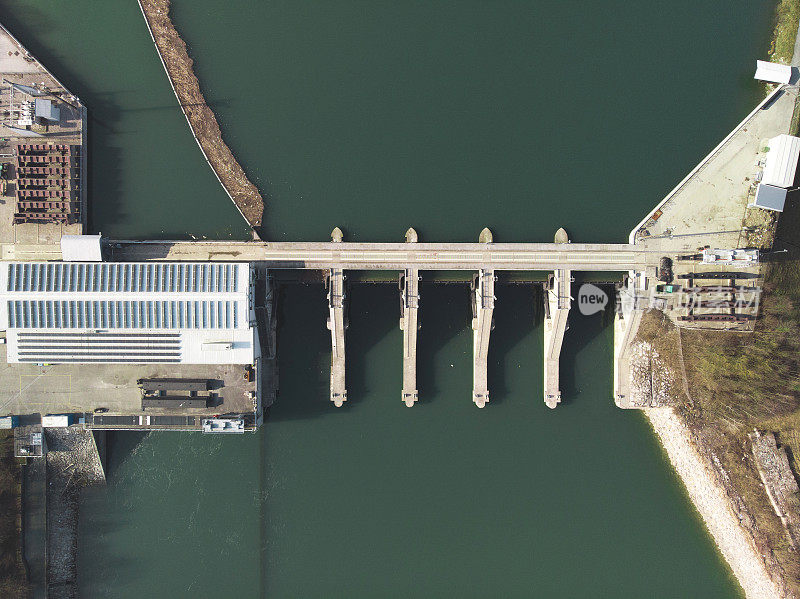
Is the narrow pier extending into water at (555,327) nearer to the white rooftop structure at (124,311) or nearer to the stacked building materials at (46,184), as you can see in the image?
the white rooftop structure at (124,311)

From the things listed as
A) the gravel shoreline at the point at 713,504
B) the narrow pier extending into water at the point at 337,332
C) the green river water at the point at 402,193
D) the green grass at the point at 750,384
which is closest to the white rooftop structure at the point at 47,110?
the green river water at the point at 402,193

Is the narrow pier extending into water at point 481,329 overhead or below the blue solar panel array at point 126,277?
below

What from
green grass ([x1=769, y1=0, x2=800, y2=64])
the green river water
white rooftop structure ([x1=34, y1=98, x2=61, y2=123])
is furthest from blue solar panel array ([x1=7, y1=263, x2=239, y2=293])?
green grass ([x1=769, y1=0, x2=800, y2=64])

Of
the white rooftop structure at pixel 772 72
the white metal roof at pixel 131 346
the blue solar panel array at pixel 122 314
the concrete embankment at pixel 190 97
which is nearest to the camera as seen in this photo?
the blue solar panel array at pixel 122 314

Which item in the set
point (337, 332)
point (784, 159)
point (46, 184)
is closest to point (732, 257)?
point (784, 159)

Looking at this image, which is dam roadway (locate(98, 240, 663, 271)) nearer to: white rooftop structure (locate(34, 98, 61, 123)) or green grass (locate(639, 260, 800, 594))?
green grass (locate(639, 260, 800, 594))

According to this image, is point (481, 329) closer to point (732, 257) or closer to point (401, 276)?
point (401, 276)
